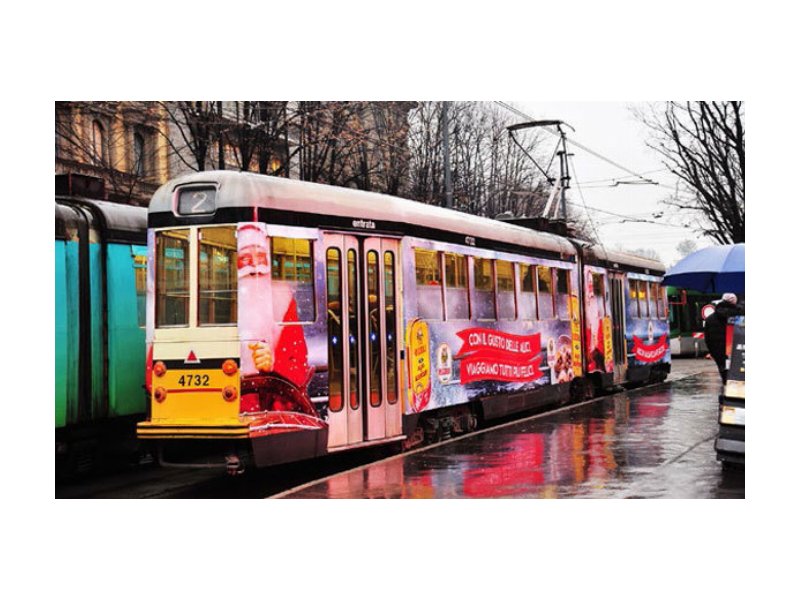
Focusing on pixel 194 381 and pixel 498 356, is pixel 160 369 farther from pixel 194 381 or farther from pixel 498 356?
pixel 498 356

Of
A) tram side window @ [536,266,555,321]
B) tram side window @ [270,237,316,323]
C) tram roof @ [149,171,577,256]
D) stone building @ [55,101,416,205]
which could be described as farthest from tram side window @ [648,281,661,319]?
tram side window @ [270,237,316,323]

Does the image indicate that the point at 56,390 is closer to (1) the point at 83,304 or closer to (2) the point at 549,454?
(1) the point at 83,304

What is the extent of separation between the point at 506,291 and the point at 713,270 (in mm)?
2676

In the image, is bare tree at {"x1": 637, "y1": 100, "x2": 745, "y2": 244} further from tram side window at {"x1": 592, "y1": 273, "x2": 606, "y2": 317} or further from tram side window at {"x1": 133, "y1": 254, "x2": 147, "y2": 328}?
tram side window at {"x1": 133, "y1": 254, "x2": 147, "y2": 328}

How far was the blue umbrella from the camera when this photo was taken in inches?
510

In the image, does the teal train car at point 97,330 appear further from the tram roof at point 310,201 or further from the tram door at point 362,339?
the tram door at point 362,339

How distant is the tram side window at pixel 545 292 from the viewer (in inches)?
618

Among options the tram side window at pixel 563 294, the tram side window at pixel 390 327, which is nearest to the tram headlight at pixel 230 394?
the tram side window at pixel 390 327

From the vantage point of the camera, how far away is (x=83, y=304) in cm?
1165

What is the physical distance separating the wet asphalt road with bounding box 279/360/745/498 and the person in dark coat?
87cm

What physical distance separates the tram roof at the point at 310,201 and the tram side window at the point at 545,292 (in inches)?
110

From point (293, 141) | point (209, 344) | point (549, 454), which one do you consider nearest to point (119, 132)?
point (293, 141)

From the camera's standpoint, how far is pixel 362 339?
1105 cm

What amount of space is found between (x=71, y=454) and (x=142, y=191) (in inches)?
182
